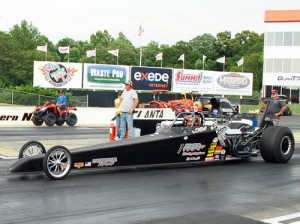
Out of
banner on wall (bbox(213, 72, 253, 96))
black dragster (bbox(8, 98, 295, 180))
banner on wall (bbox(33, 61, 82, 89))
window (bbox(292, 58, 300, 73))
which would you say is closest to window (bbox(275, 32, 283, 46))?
window (bbox(292, 58, 300, 73))

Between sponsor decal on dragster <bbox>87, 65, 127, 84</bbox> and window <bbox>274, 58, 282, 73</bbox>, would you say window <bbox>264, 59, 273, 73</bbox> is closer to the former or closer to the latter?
window <bbox>274, 58, 282, 73</bbox>

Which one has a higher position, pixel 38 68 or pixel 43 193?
pixel 38 68

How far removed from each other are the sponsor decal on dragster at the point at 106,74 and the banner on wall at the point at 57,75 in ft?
3.25

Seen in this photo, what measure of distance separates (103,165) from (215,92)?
43032 mm

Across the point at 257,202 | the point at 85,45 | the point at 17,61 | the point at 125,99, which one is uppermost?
the point at 85,45

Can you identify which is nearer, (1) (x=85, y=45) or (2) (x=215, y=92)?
(2) (x=215, y=92)

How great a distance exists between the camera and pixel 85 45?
102 m

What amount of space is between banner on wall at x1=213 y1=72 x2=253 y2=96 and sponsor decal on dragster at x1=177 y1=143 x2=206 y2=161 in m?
41.0

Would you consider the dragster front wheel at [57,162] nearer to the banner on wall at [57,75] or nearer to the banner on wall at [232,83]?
the banner on wall at [57,75]

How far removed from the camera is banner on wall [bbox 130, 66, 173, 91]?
45.7m

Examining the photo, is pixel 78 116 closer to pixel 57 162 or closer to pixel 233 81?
pixel 57 162

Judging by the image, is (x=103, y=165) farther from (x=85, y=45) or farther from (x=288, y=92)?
(x=85, y=45)

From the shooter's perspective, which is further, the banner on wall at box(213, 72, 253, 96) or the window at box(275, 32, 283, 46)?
the window at box(275, 32, 283, 46)

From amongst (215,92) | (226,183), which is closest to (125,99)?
(226,183)
